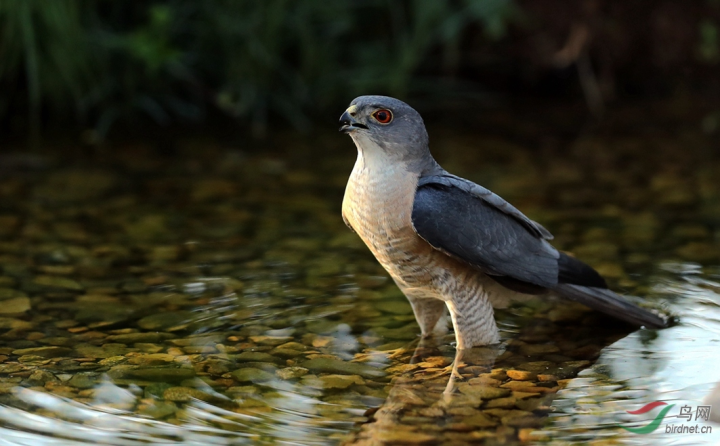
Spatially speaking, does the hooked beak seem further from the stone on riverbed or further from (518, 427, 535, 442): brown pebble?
(518, 427, 535, 442): brown pebble

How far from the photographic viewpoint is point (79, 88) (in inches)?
298

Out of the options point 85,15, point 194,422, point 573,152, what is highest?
point 85,15

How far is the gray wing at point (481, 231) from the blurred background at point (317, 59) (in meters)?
4.03

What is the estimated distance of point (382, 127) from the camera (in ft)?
13.2

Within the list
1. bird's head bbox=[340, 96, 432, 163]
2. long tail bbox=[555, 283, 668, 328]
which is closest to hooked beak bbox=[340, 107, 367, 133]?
bird's head bbox=[340, 96, 432, 163]

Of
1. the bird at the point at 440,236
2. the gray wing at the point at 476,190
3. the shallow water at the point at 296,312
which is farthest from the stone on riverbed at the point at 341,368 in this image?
the gray wing at the point at 476,190

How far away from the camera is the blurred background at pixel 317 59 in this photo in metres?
7.53

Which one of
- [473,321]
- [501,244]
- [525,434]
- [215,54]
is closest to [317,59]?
[215,54]

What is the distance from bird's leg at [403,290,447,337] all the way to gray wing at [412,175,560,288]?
370mm

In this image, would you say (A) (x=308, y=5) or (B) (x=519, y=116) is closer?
(A) (x=308, y=5)

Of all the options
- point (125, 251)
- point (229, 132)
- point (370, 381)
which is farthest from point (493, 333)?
point (229, 132)

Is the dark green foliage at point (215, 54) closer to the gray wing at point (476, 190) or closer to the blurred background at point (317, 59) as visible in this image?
the blurred background at point (317, 59)

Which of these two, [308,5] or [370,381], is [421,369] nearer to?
[370,381]

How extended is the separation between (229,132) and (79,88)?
135 centimetres
